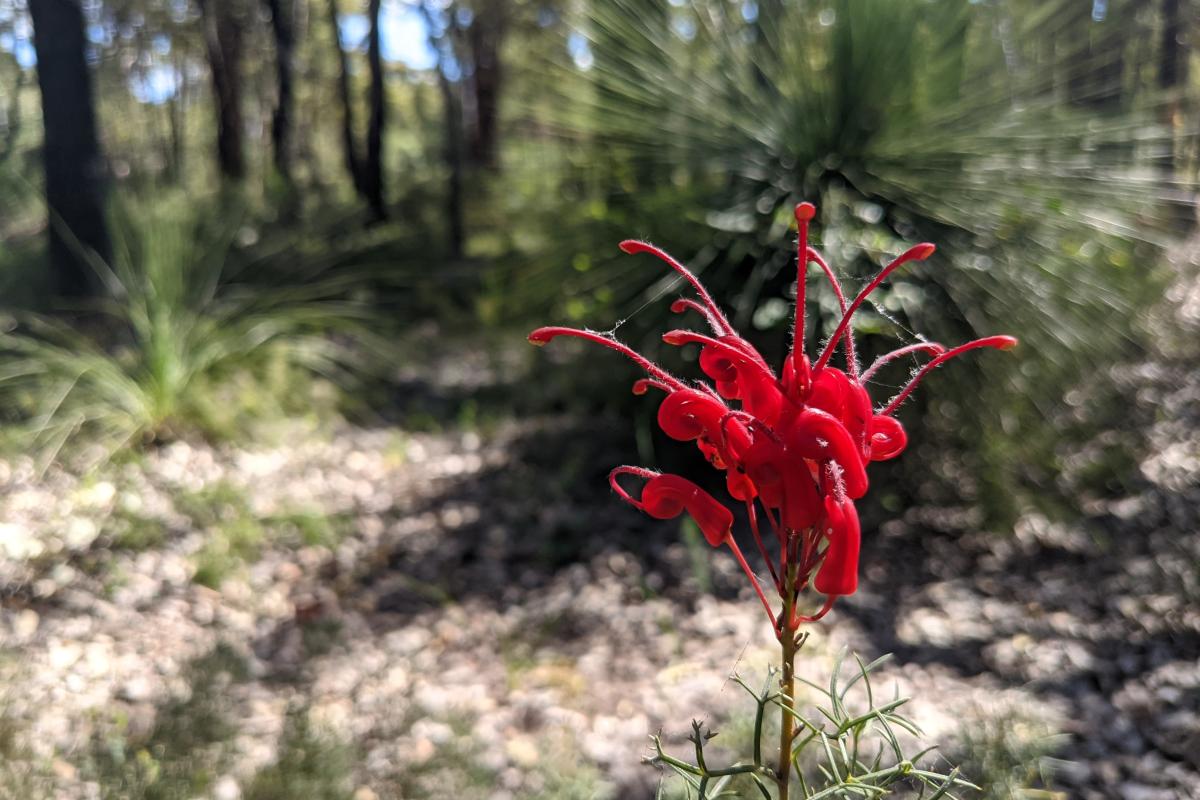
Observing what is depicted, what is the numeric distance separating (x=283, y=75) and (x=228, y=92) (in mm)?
1194

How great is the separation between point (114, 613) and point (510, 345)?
2808 millimetres

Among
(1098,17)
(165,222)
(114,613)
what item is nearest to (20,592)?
(114,613)

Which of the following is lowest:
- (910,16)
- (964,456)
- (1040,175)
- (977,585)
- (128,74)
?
(977,585)

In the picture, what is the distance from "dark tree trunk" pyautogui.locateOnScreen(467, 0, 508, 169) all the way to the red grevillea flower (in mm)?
8271

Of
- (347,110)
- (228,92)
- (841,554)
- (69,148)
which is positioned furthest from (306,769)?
(228,92)

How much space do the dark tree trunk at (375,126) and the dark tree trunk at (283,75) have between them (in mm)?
861

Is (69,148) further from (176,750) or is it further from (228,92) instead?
(228,92)

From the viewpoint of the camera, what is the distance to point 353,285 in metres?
5.41

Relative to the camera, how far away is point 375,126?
7188mm

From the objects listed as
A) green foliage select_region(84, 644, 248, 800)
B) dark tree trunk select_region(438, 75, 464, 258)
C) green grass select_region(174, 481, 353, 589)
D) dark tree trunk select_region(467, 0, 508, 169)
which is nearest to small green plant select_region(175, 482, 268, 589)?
green grass select_region(174, 481, 353, 589)

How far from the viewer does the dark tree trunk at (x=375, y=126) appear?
6.54 meters

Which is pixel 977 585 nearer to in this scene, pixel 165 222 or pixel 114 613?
pixel 114 613

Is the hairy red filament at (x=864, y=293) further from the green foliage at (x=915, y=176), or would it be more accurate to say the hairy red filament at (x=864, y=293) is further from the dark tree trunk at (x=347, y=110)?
the dark tree trunk at (x=347, y=110)

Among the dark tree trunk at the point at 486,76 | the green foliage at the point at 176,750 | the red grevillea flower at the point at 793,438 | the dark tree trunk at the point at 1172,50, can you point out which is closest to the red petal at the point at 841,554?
the red grevillea flower at the point at 793,438
